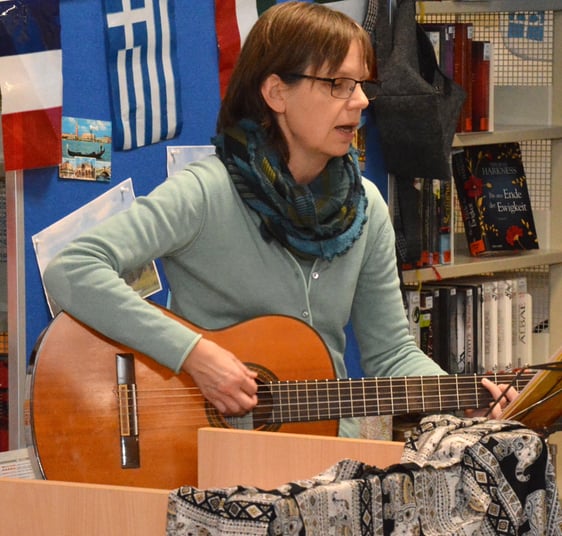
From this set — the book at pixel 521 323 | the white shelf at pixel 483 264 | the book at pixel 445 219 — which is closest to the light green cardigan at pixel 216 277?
the white shelf at pixel 483 264

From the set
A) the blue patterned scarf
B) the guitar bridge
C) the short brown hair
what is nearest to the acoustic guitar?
the guitar bridge

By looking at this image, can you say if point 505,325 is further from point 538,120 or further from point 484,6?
point 484,6

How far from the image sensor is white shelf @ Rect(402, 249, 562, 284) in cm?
320

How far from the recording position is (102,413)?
1.96 meters

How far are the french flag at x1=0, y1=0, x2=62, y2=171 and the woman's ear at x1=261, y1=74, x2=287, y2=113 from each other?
49 cm

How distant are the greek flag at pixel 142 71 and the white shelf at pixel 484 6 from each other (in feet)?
3.11

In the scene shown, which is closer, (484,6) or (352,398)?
(352,398)

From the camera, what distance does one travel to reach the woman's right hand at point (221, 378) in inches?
77.7

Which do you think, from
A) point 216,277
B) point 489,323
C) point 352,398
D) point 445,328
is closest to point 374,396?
point 352,398

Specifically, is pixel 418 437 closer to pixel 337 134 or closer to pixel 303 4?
pixel 337 134

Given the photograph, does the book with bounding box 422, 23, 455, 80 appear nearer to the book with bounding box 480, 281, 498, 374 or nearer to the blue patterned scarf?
the book with bounding box 480, 281, 498, 374

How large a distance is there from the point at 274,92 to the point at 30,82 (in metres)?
0.53

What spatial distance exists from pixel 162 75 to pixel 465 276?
1307 mm

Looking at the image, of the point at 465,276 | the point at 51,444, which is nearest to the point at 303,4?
the point at 51,444
